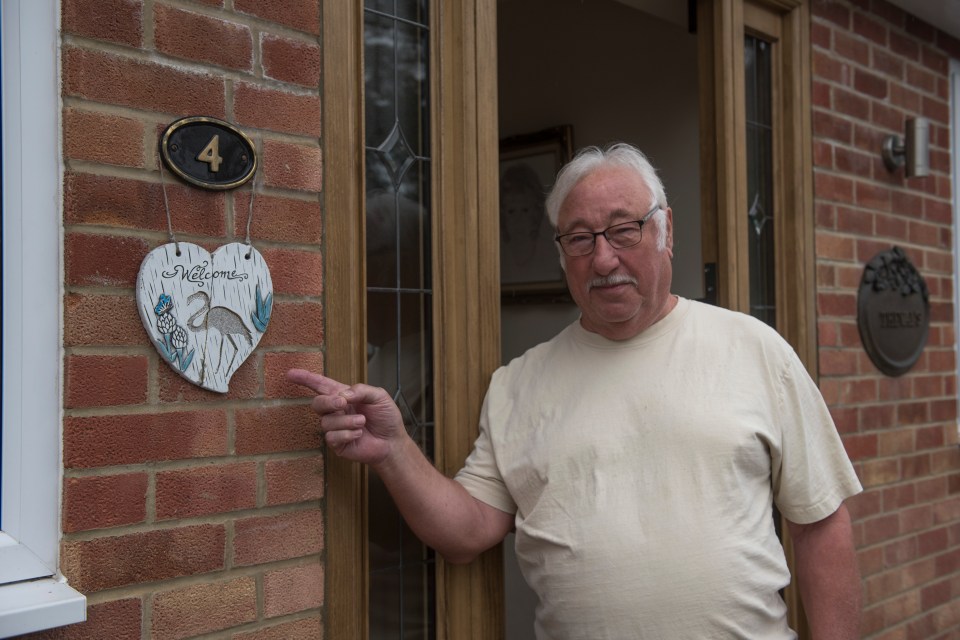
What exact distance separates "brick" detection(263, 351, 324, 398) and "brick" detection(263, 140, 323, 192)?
0.32 meters

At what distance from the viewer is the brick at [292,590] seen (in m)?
1.56

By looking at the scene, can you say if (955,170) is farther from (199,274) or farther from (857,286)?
(199,274)

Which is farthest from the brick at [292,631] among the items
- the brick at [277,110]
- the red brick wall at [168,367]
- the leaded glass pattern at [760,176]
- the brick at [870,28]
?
the brick at [870,28]

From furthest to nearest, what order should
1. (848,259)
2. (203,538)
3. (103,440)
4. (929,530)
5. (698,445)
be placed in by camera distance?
(929,530)
(848,259)
(698,445)
(203,538)
(103,440)

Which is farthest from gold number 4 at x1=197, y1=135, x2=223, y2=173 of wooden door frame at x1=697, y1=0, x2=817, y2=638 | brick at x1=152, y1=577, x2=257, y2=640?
wooden door frame at x1=697, y1=0, x2=817, y2=638

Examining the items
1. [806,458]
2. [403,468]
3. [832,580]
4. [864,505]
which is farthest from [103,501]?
[864,505]

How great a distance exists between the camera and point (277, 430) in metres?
1.58

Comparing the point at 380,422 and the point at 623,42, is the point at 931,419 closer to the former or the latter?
the point at 623,42

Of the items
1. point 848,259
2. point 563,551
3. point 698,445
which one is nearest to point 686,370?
point 698,445

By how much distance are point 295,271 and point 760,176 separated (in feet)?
6.06

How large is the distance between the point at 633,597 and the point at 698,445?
1.09ft

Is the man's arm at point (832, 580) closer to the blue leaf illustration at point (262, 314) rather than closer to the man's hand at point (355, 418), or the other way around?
the man's hand at point (355, 418)

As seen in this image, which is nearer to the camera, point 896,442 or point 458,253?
point 458,253

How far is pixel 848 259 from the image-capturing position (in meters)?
3.06
